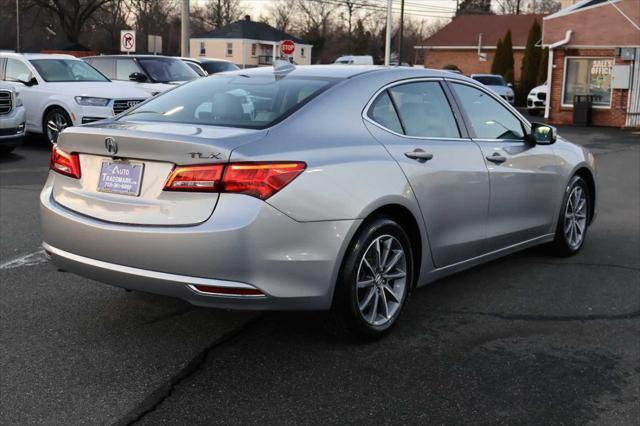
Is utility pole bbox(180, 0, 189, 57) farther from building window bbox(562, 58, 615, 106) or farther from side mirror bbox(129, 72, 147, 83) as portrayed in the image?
building window bbox(562, 58, 615, 106)

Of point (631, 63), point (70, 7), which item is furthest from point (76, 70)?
point (70, 7)

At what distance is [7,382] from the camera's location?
3.81 meters

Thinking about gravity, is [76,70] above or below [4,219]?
above

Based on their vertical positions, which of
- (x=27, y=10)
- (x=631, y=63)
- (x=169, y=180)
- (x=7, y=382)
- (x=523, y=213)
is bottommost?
(x=7, y=382)

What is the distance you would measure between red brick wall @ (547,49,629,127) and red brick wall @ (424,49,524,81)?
100.0 feet

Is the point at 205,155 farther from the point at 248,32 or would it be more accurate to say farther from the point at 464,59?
the point at 248,32

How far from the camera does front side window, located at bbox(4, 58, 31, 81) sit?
49.5 feet

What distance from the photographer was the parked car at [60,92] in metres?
14.1

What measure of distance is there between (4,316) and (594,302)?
4.01 metres

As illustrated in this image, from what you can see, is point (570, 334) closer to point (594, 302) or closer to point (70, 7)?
point (594, 302)

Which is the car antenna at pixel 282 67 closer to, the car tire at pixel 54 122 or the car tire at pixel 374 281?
the car tire at pixel 374 281

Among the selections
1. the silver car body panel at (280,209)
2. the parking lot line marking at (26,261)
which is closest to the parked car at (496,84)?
the parking lot line marking at (26,261)

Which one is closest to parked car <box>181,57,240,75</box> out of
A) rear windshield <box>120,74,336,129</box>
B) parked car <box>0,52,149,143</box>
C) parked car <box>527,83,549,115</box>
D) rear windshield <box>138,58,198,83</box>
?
rear windshield <box>138,58,198,83</box>

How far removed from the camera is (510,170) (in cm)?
564
